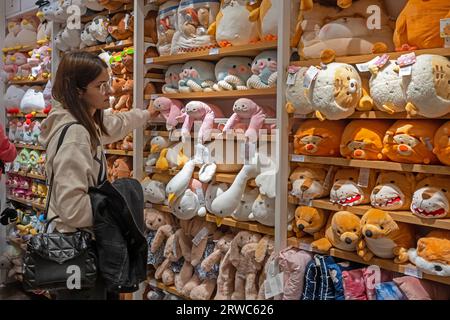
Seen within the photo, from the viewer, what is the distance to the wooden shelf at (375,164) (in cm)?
172

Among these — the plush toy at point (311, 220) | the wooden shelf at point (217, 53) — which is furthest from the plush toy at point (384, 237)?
the wooden shelf at point (217, 53)

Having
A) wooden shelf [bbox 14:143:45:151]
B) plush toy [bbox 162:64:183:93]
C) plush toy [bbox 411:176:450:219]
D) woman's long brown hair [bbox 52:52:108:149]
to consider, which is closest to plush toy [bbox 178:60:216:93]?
plush toy [bbox 162:64:183:93]

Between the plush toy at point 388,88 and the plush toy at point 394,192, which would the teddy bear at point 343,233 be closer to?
the plush toy at point 394,192

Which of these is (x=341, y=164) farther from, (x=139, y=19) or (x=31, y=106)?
(x=31, y=106)

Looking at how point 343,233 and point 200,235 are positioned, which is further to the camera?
point 200,235

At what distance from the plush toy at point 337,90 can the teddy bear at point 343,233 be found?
0.41 meters

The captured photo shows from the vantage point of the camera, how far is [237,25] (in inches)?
93.7

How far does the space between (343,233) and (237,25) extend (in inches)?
45.1

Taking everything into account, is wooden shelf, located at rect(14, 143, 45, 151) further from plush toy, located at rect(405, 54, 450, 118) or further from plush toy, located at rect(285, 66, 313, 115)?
plush toy, located at rect(405, 54, 450, 118)

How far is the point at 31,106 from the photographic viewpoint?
3986 millimetres

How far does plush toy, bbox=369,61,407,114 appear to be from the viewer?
177 centimetres

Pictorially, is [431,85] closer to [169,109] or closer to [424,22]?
[424,22]

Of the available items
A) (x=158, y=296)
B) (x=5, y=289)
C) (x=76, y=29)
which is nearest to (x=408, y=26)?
(x=158, y=296)

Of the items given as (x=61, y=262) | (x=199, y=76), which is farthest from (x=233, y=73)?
(x=61, y=262)
